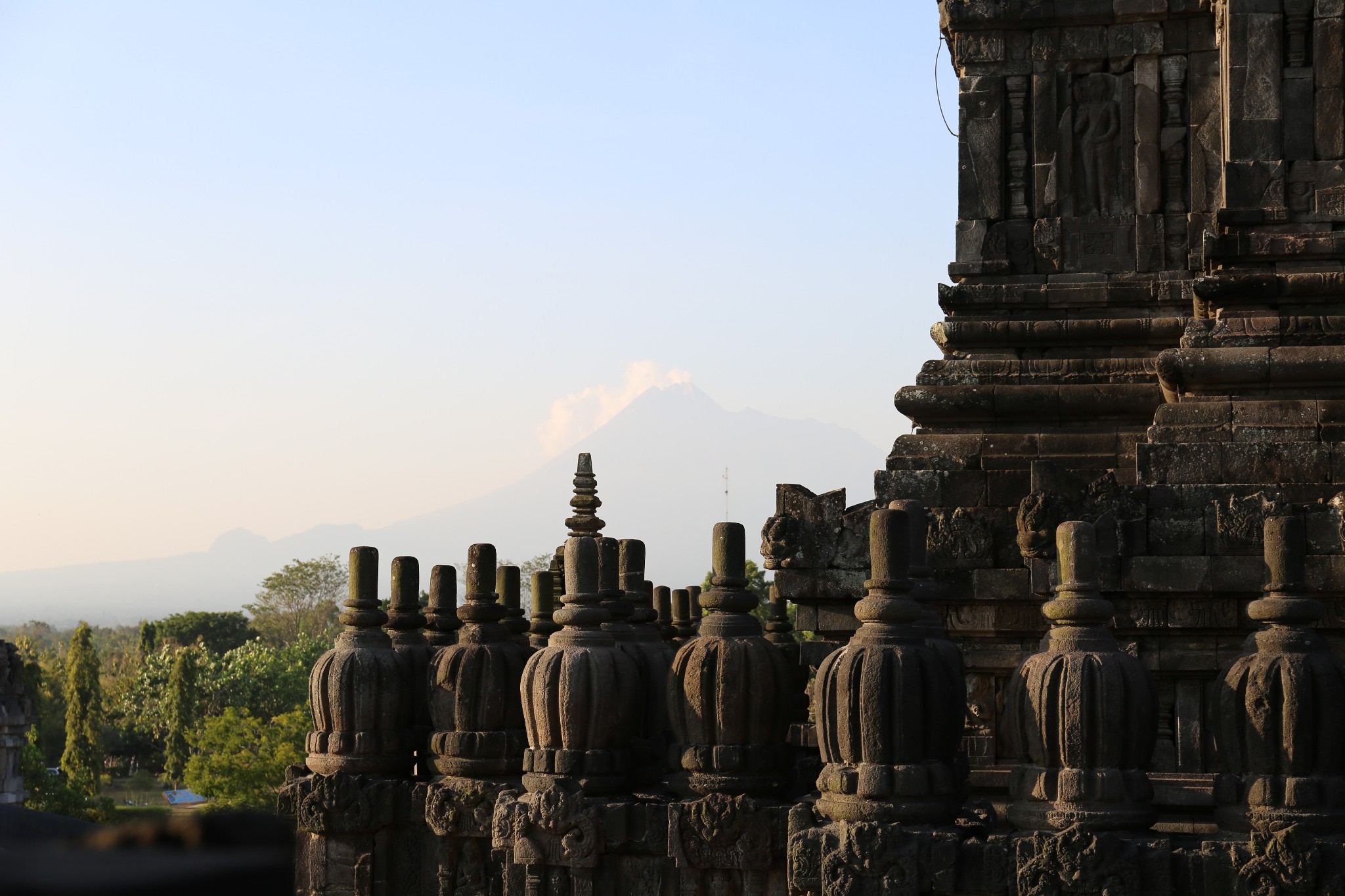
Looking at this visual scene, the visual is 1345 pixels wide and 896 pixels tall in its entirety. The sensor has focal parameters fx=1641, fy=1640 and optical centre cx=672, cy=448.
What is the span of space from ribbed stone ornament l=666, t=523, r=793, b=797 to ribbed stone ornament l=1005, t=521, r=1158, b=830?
1813 mm

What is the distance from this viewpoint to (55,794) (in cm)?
4559

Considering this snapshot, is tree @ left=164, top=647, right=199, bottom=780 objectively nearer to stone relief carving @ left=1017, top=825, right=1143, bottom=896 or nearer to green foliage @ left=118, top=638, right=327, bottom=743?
green foliage @ left=118, top=638, right=327, bottom=743

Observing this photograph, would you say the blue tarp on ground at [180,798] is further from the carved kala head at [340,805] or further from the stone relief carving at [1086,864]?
the stone relief carving at [1086,864]

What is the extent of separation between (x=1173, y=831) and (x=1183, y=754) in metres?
1.54

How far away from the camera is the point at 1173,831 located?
7938mm

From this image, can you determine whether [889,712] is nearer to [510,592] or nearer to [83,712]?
[510,592]

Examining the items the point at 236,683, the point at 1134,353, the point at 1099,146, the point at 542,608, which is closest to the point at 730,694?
the point at 542,608

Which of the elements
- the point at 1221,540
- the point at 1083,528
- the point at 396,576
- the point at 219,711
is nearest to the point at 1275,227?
the point at 1221,540

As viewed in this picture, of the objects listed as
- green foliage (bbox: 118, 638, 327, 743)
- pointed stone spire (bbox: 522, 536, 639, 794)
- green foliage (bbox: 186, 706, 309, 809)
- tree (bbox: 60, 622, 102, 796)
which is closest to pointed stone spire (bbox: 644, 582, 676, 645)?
pointed stone spire (bbox: 522, 536, 639, 794)

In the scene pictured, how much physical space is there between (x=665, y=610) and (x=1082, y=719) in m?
9.08

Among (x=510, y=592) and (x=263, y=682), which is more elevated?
(x=510, y=592)

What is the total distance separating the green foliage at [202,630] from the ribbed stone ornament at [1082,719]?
3664 inches

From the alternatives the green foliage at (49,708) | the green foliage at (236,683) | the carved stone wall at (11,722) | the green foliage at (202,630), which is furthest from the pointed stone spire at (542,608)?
the green foliage at (202,630)

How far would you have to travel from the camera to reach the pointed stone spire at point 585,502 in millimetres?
23781
